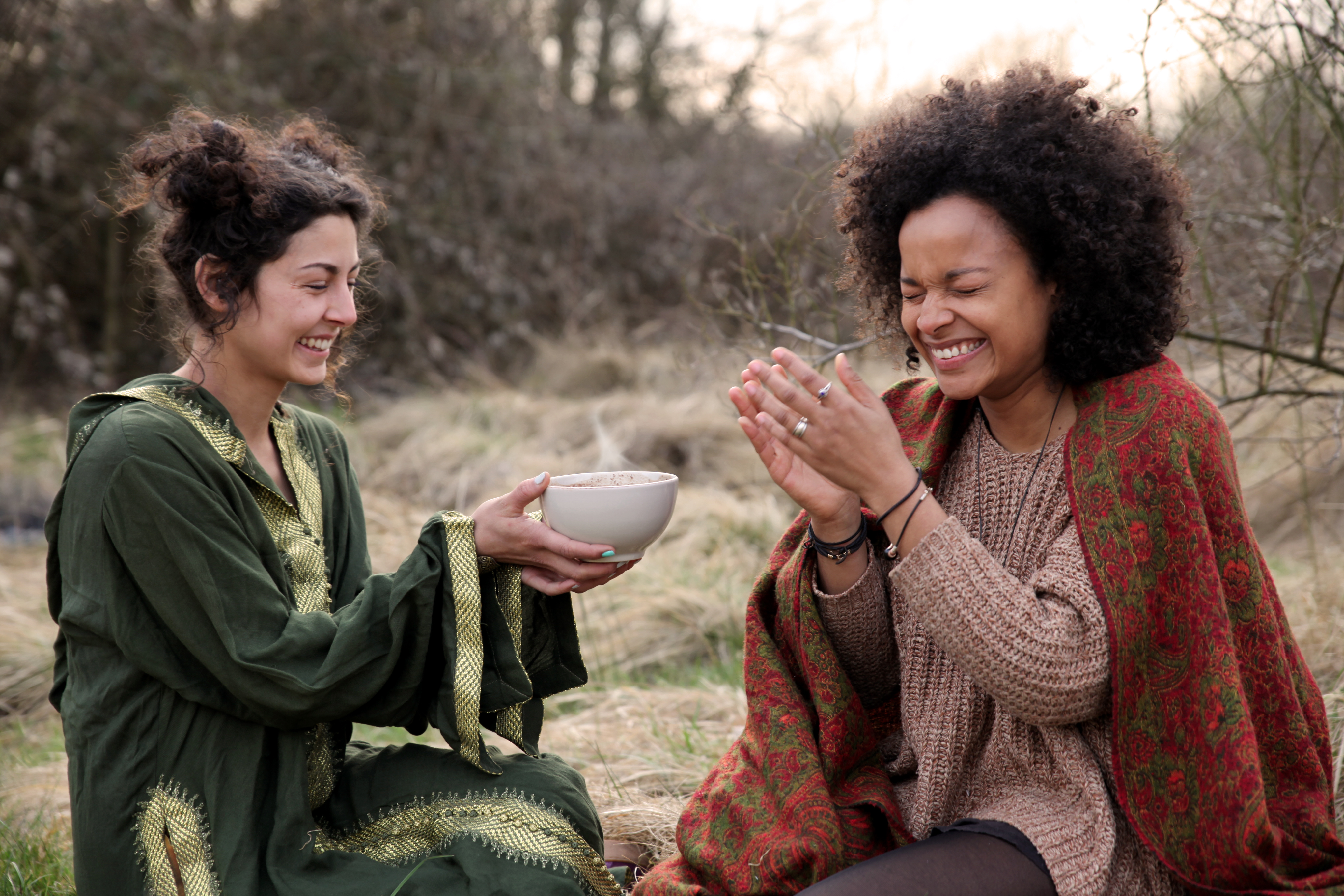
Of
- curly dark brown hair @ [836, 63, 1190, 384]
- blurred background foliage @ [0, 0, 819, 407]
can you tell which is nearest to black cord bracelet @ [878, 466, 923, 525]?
curly dark brown hair @ [836, 63, 1190, 384]

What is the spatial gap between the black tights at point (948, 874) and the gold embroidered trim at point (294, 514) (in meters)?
1.00

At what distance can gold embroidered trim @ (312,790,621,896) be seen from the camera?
2.09 metres

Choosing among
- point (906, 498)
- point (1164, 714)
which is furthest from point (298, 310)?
point (1164, 714)

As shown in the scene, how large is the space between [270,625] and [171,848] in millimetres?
431

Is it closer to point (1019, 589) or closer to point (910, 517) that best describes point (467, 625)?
point (910, 517)

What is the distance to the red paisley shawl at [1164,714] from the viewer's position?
5.57ft

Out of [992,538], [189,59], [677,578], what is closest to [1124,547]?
[992,538]

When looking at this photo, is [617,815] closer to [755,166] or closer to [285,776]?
[285,776]

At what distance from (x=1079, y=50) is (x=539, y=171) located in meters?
6.22

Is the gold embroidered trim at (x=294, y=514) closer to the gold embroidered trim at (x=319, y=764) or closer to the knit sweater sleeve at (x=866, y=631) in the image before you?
the gold embroidered trim at (x=319, y=764)

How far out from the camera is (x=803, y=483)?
1.90m

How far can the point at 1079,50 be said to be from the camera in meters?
3.24

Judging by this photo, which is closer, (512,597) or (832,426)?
(832,426)

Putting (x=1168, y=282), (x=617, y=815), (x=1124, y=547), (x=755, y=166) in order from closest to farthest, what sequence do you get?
(x=1124, y=547) → (x=1168, y=282) → (x=617, y=815) → (x=755, y=166)
